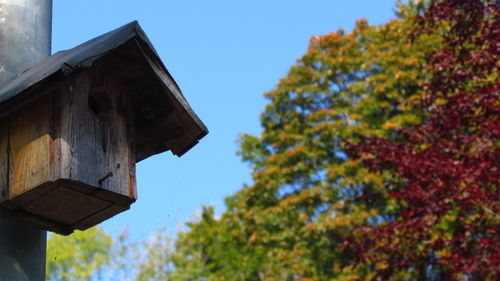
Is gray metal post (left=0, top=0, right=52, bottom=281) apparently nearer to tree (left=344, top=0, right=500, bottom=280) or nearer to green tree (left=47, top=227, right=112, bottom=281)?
tree (left=344, top=0, right=500, bottom=280)

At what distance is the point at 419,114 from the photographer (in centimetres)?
1560

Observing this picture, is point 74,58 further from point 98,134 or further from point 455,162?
point 455,162

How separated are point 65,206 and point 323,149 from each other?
13.6 m

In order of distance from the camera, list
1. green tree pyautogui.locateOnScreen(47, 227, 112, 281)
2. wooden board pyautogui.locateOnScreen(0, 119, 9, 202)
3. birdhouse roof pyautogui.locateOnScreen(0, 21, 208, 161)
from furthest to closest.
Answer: green tree pyautogui.locateOnScreen(47, 227, 112, 281) < wooden board pyautogui.locateOnScreen(0, 119, 9, 202) < birdhouse roof pyautogui.locateOnScreen(0, 21, 208, 161)

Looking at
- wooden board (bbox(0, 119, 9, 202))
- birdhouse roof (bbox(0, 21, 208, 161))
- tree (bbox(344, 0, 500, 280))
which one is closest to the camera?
birdhouse roof (bbox(0, 21, 208, 161))

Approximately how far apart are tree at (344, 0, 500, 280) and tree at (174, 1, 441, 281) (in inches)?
254

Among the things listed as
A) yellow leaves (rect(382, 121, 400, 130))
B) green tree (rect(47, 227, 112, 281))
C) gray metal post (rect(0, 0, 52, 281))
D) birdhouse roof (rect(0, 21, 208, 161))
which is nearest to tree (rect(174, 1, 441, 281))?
yellow leaves (rect(382, 121, 400, 130))

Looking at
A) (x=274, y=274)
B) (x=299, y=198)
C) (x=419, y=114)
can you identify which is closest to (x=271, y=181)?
(x=299, y=198)

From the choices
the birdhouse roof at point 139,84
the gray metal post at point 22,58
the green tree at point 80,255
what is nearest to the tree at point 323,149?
the green tree at point 80,255

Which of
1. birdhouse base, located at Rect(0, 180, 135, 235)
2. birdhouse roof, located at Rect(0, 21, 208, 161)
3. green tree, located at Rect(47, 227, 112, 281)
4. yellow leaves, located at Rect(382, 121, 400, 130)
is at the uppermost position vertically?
green tree, located at Rect(47, 227, 112, 281)

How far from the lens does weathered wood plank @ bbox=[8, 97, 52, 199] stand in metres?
2.67

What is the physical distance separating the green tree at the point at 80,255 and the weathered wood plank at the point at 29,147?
64.3 feet

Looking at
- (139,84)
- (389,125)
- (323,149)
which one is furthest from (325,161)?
(139,84)

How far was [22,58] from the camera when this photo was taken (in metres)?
2.73
